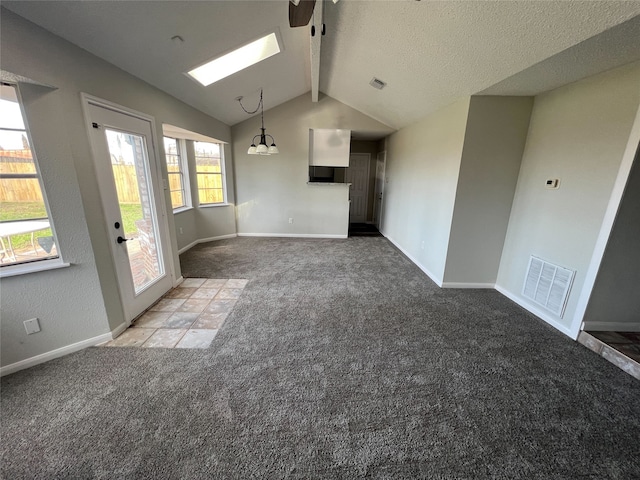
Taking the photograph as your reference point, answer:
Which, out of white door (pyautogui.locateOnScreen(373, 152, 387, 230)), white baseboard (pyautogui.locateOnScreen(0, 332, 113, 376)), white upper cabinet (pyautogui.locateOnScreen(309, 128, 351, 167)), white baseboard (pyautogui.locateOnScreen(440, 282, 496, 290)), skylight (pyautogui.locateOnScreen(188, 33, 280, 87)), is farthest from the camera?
white door (pyautogui.locateOnScreen(373, 152, 387, 230))

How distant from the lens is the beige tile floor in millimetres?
2213

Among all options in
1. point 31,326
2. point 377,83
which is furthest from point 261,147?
point 31,326

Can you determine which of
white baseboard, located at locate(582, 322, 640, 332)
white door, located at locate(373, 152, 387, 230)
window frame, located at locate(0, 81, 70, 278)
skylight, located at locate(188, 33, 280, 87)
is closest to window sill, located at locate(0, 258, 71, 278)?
window frame, located at locate(0, 81, 70, 278)

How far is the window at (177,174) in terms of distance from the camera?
14.6 feet

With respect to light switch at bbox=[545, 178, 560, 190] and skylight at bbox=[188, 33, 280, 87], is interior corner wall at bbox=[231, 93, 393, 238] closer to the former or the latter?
skylight at bbox=[188, 33, 280, 87]

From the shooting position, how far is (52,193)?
5.87 feet

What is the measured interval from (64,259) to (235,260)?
2418 mm

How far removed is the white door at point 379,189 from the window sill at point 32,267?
5.97 metres

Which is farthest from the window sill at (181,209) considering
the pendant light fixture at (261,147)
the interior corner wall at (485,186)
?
the interior corner wall at (485,186)

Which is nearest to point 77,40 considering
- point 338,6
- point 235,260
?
point 338,6

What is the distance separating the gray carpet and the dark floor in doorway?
3.63 meters

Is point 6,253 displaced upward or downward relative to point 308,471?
upward

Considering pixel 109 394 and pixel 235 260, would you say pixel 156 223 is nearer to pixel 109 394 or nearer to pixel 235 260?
pixel 235 260

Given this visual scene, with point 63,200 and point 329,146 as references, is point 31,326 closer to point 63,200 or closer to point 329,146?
point 63,200
